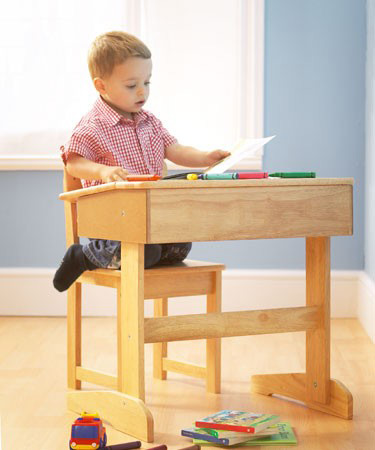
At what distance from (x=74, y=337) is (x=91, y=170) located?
54cm

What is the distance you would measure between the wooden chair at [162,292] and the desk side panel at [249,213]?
0.37m

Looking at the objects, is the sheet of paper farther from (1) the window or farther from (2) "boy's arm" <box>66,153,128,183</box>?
(1) the window

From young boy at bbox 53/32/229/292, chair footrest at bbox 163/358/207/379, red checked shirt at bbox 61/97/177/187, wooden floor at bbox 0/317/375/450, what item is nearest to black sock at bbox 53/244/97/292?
young boy at bbox 53/32/229/292

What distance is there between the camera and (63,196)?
2.32 meters

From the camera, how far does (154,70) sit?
360 cm

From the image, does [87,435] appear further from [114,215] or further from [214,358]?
[214,358]

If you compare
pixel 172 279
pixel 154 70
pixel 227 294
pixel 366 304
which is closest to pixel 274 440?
pixel 172 279

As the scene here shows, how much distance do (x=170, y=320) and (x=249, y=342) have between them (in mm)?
1155

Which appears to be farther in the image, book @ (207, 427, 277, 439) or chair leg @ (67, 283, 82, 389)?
chair leg @ (67, 283, 82, 389)

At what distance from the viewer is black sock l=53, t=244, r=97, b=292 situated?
2318 mm

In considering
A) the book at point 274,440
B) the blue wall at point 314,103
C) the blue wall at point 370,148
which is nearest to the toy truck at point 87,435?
the book at point 274,440

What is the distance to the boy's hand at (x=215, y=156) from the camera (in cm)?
235

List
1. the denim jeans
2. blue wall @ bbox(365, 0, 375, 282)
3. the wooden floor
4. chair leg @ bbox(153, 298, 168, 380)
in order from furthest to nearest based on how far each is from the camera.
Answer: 1. blue wall @ bbox(365, 0, 375, 282)
2. chair leg @ bbox(153, 298, 168, 380)
3. the denim jeans
4. the wooden floor

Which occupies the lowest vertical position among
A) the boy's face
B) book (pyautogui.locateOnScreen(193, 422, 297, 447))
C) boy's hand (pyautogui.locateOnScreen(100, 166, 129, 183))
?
book (pyautogui.locateOnScreen(193, 422, 297, 447))
